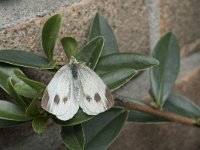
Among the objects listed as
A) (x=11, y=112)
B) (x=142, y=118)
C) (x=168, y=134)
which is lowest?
(x=168, y=134)

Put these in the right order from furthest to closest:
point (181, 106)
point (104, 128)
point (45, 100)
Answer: point (181, 106)
point (104, 128)
point (45, 100)

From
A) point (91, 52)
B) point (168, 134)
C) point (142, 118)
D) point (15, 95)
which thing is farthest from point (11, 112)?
point (168, 134)

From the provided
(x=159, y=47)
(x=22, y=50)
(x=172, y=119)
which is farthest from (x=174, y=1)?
(x=22, y=50)

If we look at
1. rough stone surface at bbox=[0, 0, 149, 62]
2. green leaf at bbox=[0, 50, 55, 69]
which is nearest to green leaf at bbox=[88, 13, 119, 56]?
rough stone surface at bbox=[0, 0, 149, 62]

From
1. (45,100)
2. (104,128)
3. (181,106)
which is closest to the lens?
(45,100)

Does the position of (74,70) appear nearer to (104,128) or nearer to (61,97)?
(61,97)

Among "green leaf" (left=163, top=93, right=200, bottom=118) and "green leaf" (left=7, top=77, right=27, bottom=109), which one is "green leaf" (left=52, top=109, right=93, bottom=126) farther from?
"green leaf" (left=163, top=93, right=200, bottom=118)

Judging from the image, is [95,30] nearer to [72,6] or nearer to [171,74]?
[72,6]
